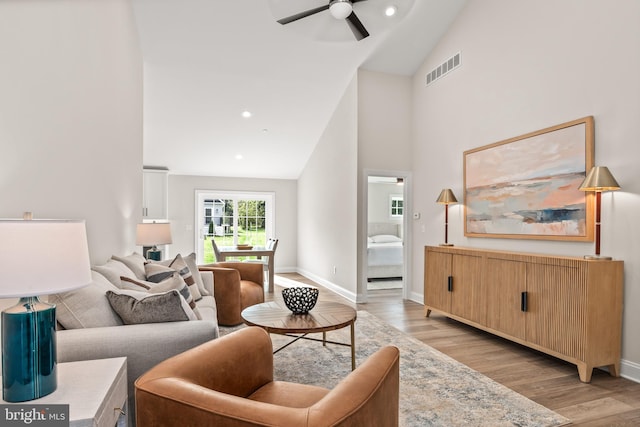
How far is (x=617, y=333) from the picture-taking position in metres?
2.79

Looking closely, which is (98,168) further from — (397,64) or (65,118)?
(397,64)

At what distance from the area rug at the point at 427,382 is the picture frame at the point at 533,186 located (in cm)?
155

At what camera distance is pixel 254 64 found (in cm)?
500

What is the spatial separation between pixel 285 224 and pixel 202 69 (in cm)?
421

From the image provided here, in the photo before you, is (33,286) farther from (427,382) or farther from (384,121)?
(384,121)

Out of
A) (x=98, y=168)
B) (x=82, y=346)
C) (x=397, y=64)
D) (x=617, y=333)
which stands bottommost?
(x=617, y=333)

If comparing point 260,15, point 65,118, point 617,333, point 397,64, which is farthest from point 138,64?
point 617,333

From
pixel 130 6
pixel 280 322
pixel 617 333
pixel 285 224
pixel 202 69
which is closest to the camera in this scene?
pixel 280 322

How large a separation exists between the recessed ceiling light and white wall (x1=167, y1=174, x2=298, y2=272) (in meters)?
5.61

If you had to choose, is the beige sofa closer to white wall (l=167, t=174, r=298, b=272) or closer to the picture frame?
the picture frame

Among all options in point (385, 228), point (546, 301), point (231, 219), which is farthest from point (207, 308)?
point (385, 228)

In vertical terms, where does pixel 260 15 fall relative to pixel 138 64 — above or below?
above

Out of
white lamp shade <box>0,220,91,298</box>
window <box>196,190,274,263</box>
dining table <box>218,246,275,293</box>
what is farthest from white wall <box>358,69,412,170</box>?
white lamp shade <box>0,220,91,298</box>

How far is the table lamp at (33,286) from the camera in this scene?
1112mm
